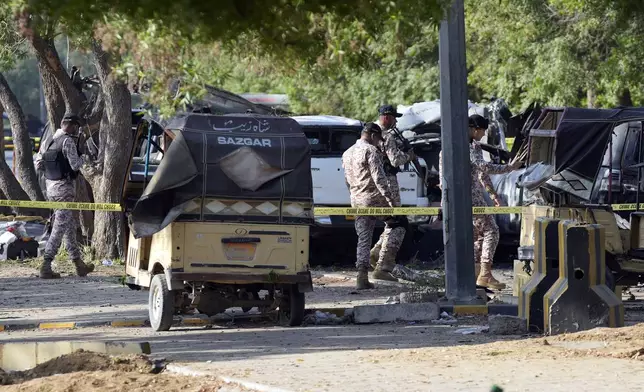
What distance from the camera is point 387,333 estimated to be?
1154 cm

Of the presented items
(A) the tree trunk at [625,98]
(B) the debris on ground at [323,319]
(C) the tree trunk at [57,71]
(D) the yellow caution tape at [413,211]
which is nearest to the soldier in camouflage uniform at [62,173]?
(C) the tree trunk at [57,71]

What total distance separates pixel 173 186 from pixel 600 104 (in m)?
20.2

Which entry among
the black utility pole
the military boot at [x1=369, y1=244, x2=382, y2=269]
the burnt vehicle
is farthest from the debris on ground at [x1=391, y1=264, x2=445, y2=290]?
the black utility pole

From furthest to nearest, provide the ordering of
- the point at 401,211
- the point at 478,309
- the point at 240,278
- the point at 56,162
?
the point at 56,162
the point at 401,211
the point at 478,309
the point at 240,278

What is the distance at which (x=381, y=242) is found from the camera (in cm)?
1605

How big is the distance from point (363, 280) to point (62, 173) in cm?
428

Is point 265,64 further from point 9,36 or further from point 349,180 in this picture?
point 9,36

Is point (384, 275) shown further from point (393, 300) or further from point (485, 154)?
point (485, 154)

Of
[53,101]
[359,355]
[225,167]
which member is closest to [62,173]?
[53,101]

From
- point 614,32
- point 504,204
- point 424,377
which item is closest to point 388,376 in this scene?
point 424,377

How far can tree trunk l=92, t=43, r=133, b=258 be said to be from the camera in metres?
18.3

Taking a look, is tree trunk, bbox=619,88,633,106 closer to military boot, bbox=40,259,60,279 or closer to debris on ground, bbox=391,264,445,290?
debris on ground, bbox=391,264,445,290

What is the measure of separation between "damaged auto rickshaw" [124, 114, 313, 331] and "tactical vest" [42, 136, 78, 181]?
4185 mm

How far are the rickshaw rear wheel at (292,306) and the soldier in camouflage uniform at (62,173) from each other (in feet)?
16.0
